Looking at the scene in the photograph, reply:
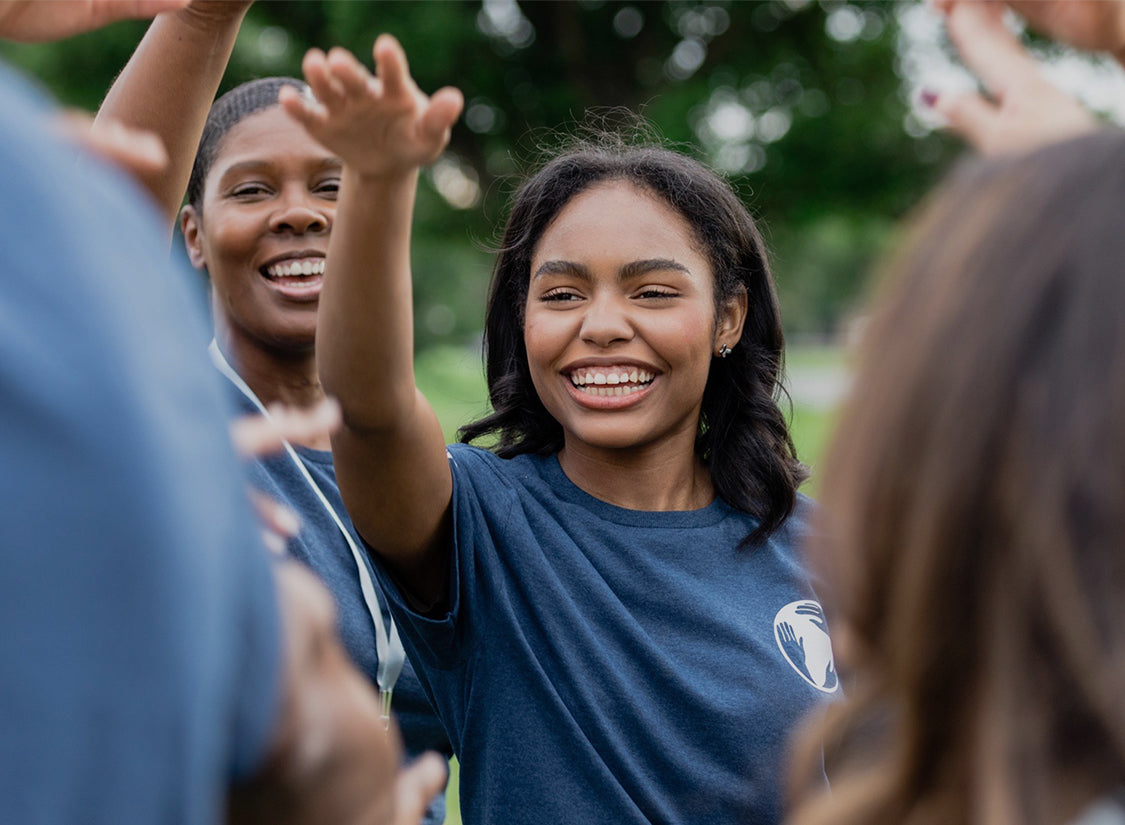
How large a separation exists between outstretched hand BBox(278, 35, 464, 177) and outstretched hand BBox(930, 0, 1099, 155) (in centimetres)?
71

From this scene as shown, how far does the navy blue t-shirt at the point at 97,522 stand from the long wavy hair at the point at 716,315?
1936mm

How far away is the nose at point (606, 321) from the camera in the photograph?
8.54ft

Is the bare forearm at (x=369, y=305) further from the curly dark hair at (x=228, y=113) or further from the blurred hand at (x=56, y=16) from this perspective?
the curly dark hair at (x=228, y=113)

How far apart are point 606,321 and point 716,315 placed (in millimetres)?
366

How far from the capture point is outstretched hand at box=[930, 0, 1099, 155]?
164 centimetres

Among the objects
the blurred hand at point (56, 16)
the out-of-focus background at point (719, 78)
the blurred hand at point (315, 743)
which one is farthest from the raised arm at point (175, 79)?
the out-of-focus background at point (719, 78)

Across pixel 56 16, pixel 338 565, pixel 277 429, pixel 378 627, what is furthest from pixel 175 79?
pixel 277 429

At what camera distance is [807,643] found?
8.19 ft

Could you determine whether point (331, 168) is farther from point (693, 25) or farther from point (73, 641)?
point (693, 25)

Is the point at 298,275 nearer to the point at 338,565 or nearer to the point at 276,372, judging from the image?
the point at 276,372

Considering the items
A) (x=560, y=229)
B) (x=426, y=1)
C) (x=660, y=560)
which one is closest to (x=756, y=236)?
(x=560, y=229)

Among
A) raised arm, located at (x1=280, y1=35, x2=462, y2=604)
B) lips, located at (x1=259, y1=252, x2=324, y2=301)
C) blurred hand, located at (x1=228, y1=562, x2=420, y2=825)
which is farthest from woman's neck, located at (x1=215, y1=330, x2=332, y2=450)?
blurred hand, located at (x1=228, y1=562, x2=420, y2=825)

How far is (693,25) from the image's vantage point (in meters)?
13.1

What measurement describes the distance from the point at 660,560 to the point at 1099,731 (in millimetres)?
1457
